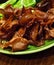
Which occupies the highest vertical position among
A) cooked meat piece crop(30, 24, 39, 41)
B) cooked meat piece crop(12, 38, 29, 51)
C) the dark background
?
cooked meat piece crop(30, 24, 39, 41)

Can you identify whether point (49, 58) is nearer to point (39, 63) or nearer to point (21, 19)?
point (39, 63)

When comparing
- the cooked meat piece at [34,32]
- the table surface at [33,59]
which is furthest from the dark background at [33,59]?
the cooked meat piece at [34,32]

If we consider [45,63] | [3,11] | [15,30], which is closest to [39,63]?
[45,63]

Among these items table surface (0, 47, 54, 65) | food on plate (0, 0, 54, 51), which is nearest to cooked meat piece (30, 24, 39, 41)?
food on plate (0, 0, 54, 51)

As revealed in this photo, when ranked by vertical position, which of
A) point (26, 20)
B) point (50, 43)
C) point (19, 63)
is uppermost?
point (26, 20)

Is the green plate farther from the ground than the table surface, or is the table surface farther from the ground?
the green plate

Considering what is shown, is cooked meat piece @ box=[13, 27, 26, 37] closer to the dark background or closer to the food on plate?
the food on plate

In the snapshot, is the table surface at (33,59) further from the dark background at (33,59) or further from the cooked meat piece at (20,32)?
the cooked meat piece at (20,32)
